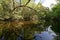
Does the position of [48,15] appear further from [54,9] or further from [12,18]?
[12,18]

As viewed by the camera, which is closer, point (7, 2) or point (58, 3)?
point (7, 2)

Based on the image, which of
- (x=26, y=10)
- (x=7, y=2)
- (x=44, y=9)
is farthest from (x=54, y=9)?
(x=7, y=2)

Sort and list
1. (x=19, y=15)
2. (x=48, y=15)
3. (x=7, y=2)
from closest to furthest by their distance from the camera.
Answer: (x=7, y=2), (x=19, y=15), (x=48, y=15)

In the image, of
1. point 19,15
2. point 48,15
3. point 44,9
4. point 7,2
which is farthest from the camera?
point 48,15

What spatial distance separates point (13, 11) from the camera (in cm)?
2091

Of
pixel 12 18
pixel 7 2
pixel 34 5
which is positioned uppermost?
pixel 34 5

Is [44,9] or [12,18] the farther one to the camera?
[44,9]

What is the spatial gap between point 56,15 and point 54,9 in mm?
2107

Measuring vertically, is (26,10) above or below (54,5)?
below

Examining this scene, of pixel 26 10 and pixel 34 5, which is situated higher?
pixel 34 5

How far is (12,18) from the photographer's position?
70.7 feet

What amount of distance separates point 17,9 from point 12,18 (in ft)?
4.87

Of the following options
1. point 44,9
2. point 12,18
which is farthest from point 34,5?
point 12,18

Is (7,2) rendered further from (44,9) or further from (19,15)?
(44,9)
